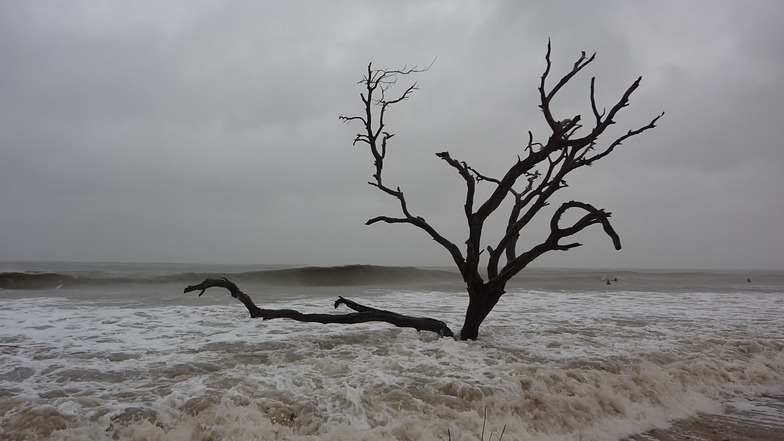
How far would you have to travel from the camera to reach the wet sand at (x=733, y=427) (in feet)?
11.3

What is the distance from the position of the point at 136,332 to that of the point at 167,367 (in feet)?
9.22

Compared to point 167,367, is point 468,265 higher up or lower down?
higher up

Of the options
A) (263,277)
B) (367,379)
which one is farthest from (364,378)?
(263,277)

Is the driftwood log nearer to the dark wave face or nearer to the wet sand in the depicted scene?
the wet sand

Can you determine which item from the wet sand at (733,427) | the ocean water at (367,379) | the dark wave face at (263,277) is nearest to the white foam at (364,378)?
the ocean water at (367,379)

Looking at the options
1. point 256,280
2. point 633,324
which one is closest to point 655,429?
point 633,324

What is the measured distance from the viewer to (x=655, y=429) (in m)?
3.65

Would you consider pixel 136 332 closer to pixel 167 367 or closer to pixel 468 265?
pixel 167 367

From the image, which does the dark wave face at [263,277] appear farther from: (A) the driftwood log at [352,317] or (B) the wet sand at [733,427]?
(B) the wet sand at [733,427]

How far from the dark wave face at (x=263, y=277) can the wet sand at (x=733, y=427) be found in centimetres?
2046

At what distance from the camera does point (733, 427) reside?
3.64m

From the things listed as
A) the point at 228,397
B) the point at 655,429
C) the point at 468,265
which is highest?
the point at 468,265

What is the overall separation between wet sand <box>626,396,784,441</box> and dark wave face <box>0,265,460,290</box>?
67.1 ft

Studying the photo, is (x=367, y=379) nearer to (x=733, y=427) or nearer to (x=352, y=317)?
(x=352, y=317)
